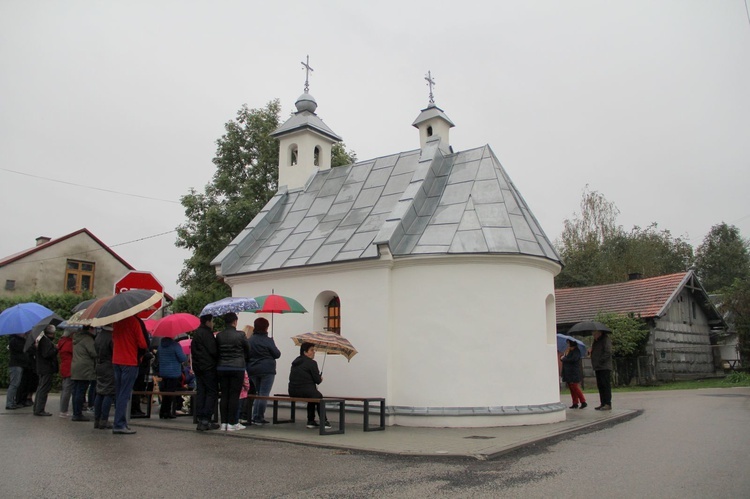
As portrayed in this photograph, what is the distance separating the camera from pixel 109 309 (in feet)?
29.7

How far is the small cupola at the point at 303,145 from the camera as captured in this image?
62.3 ft

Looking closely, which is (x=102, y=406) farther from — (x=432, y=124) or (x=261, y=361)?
(x=432, y=124)

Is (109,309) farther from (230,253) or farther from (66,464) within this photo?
(230,253)

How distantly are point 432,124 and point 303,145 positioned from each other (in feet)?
14.3

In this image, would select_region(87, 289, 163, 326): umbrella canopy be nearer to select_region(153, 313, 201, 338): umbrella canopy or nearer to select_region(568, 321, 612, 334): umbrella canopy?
select_region(153, 313, 201, 338): umbrella canopy

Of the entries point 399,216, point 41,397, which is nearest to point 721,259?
point 399,216

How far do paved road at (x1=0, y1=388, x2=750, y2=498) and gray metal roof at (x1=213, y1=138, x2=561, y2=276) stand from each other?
4.63 metres

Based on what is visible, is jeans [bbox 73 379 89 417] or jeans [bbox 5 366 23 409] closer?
jeans [bbox 73 379 89 417]

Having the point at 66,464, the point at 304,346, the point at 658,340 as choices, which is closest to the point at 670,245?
the point at 658,340

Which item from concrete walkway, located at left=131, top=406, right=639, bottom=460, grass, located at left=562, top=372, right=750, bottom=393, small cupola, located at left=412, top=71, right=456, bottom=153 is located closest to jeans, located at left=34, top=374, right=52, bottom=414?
concrete walkway, located at left=131, top=406, right=639, bottom=460

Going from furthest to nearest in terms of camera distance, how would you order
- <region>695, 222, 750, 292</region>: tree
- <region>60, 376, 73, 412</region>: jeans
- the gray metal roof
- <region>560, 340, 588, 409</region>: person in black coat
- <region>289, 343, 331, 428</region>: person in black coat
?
1. <region>695, 222, 750, 292</region>: tree
2. <region>560, 340, 588, 409</region>: person in black coat
3. the gray metal roof
4. <region>60, 376, 73, 412</region>: jeans
5. <region>289, 343, 331, 428</region>: person in black coat

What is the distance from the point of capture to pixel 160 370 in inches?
487

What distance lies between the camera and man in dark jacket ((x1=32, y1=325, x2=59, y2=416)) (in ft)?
40.2

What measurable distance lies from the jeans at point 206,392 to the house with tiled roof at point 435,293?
361 centimetres
